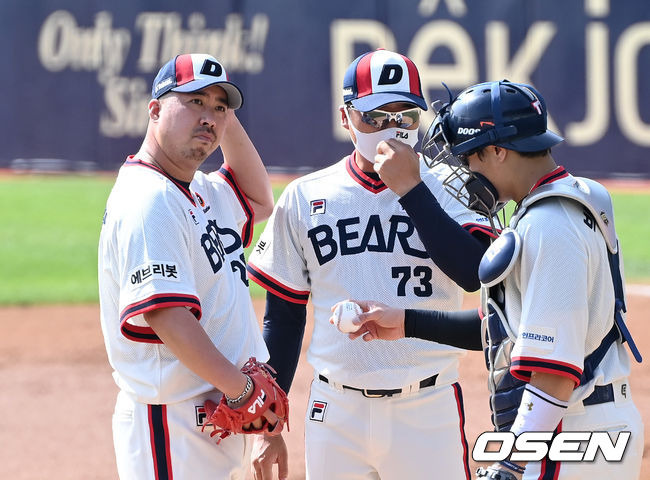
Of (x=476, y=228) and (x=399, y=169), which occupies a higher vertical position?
(x=399, y=169)

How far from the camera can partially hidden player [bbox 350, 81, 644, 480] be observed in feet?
7.29

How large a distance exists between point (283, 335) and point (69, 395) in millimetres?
3861

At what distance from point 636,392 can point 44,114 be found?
1005 cm

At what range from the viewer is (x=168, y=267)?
2.74 meters

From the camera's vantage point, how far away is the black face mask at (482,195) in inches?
98.5

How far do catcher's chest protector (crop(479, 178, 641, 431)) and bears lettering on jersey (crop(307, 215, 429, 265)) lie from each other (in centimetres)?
78

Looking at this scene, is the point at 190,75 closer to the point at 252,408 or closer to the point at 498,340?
the point at 252,408

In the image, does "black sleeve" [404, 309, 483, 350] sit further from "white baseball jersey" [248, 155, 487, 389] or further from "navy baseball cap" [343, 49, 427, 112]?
"navy baseball cap" [343, 49, 427, 112]

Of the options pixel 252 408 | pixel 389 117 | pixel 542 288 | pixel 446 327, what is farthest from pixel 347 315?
pixel 542 288

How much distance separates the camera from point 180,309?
272 centimetres

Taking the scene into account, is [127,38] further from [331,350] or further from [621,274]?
[621,274]

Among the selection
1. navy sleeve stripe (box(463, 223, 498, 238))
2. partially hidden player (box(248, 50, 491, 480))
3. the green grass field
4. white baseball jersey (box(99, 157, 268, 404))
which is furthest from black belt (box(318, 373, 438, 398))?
the green grass field

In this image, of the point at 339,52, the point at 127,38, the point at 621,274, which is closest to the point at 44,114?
the point at 127,38

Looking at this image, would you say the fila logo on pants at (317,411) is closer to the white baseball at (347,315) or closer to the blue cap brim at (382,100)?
the white baseball at (347,315)
